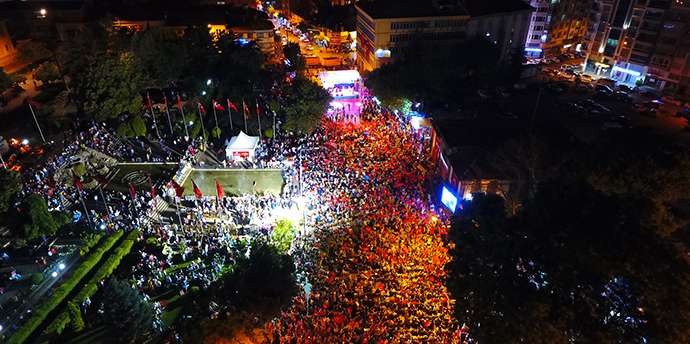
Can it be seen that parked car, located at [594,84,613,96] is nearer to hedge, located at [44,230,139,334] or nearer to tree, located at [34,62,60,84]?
hedge, located at [44,230,139,334]

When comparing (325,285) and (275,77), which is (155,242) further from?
(275,77)

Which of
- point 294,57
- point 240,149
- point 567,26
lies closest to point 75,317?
point 240,149

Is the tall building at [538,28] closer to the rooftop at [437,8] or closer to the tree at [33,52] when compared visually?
the rooftop at [437,8]

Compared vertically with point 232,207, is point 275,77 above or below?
above

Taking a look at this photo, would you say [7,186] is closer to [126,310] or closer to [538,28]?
[126,310]

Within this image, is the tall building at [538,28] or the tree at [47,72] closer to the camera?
the tree at [47,72]

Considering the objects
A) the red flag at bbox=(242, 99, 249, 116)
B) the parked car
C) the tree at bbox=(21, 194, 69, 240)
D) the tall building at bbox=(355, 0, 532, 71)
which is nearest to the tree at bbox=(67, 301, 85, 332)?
the tree at bbox=(21, 194, 69, 240)

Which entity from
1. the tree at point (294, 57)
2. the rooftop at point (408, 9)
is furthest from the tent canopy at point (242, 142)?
the rooftop at point (408, 9)

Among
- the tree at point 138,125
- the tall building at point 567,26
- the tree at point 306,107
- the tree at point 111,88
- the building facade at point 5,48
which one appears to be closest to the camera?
the tree at point 111,88

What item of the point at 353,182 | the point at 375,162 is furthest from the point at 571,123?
the point at 353,182
